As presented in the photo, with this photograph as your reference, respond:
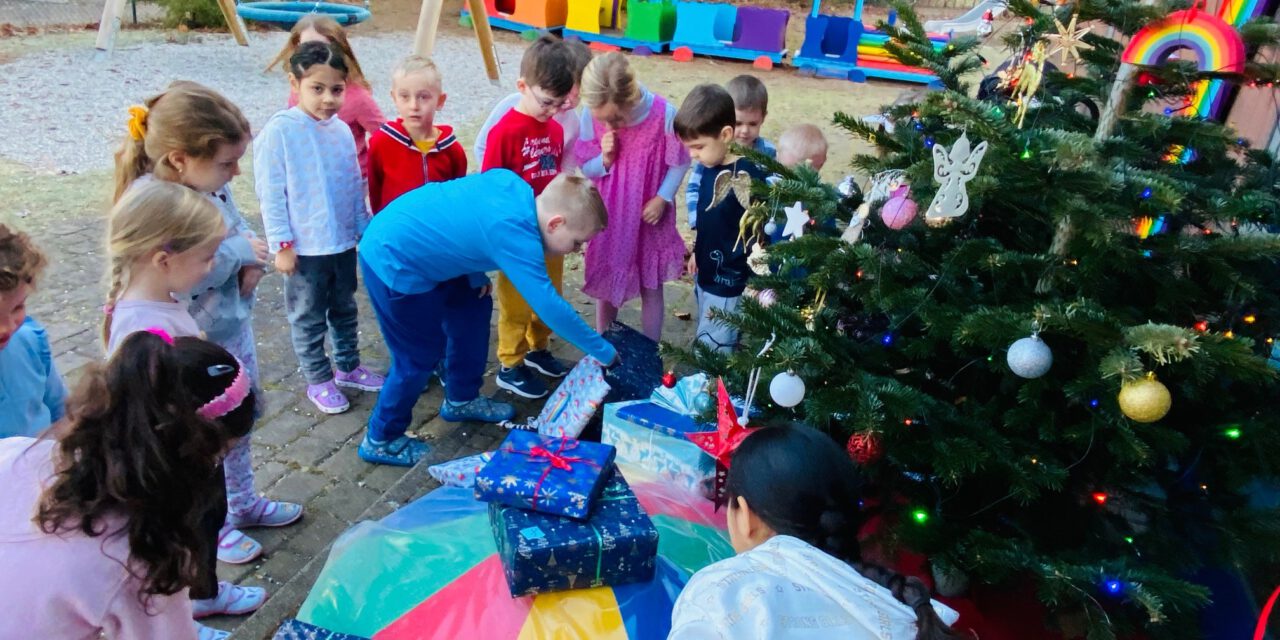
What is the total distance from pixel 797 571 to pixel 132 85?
9506 mm

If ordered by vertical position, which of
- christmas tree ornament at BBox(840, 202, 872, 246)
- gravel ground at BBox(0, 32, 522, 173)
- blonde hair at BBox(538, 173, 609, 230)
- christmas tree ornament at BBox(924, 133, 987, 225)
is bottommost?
gravel ground at BBox(0, 32, 522, 173)

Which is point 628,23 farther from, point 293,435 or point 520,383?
point 293,435

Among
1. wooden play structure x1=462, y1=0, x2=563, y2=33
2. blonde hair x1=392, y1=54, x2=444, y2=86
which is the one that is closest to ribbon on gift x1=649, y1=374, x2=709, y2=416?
blonde hair x1=392, y1=54, x2=444, y2=86

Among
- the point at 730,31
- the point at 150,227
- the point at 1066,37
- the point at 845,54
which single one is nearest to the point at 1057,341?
the point at 1066,37

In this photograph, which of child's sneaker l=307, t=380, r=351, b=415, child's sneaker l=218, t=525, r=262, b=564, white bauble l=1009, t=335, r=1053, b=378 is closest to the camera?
white bauble l=1009, t=335, r=1053, b=378

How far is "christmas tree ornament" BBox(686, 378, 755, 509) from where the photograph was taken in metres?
2.46

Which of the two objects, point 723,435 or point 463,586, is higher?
point 723,435

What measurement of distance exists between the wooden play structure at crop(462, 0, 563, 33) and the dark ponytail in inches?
479

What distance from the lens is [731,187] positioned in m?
3.72

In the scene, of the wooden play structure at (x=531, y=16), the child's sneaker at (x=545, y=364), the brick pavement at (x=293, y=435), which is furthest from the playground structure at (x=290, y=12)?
the child's sneaker at (x=545, y=364)

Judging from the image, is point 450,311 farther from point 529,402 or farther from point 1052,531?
point 1052,531

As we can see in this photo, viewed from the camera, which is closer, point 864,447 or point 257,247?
point 864,447

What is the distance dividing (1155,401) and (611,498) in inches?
58.5

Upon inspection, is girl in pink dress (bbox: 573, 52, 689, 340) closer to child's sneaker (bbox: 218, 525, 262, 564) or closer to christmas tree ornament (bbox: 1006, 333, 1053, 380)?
child's sneaker (bbox: 218, 525, 262, 564)
